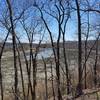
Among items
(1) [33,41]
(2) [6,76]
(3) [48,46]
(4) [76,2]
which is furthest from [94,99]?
(2) [6,76]

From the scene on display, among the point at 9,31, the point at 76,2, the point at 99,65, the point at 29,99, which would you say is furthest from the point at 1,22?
the point at 99,65

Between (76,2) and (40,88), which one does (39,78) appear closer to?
(40,88)

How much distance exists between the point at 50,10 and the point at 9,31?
14.3ft

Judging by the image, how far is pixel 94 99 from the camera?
17969 mm

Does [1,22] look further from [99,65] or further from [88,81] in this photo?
[99,65]

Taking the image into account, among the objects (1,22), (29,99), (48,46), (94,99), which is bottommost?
(29,99)

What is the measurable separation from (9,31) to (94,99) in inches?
400

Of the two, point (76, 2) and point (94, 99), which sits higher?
point (76, 2)

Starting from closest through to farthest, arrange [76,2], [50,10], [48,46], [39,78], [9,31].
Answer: [76,2], [9,31], [50,10], [48,46], [39,78]

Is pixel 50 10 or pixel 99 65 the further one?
pixel 99 65

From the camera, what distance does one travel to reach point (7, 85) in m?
35.8

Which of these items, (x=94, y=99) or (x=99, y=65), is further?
(x=99, y=65)

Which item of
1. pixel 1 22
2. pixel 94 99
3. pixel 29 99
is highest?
pixel 1 22

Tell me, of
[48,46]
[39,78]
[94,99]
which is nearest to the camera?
[94,99]
